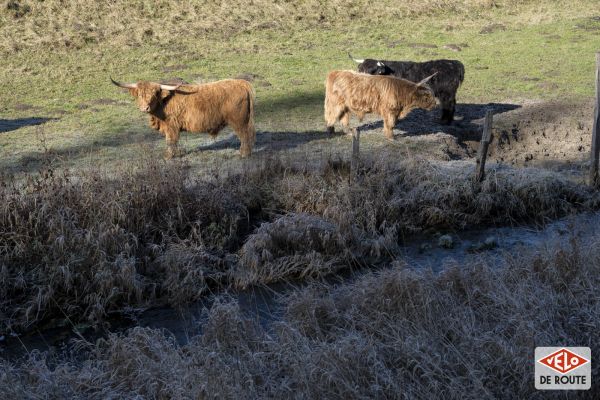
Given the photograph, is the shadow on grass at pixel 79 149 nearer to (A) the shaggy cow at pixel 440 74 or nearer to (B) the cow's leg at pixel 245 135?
(B) the cow's leg at pixel 245 135

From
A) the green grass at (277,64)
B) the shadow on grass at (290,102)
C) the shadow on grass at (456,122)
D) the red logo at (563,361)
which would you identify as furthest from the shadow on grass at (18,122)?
the red logo at (563,361)

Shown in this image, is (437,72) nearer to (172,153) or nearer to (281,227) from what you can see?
(172,153)

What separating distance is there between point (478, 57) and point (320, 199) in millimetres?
9162

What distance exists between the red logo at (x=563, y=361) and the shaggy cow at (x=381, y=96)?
Answer: 645 centimetres

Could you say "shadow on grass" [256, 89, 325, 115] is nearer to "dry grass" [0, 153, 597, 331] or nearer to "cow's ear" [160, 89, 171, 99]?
"cow's ear" [160, 89, 171, 99]

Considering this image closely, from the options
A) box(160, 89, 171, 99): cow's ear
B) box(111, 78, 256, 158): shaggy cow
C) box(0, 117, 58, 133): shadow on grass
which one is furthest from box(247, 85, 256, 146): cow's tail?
box(0, 117, 58, 133): shadow on grass

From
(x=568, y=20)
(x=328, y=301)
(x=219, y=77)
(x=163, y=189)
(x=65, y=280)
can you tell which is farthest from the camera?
(x=568, y=20)

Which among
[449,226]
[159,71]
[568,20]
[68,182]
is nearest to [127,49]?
[159,71]

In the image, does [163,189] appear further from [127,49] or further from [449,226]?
[127,49]

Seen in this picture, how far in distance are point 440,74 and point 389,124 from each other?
1.68 metres

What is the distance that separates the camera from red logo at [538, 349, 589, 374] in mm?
5477

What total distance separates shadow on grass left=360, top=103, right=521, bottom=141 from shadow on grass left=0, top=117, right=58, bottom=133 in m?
5.14

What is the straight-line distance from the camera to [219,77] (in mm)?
15109

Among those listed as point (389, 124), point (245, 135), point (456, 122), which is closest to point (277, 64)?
point (456, 122)
